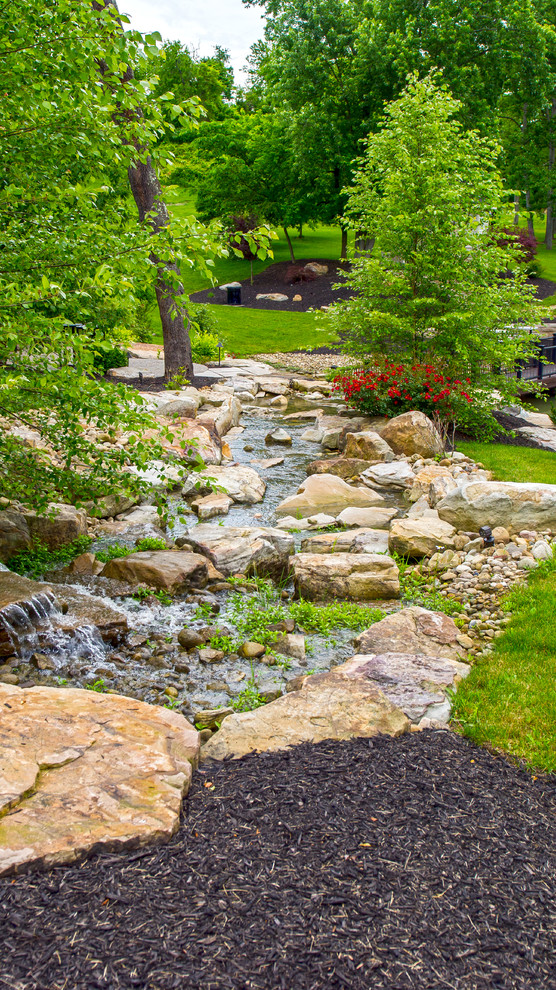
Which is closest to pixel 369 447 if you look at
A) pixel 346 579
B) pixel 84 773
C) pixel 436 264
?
pixel 436 264

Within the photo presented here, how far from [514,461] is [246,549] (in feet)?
18.8

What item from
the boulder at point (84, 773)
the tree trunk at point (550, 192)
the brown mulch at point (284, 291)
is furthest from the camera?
the tree trunk at point (550, 192)

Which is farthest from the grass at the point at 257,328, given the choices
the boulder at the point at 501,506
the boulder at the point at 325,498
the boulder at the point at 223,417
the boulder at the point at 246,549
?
the boulder at the point at 246,549

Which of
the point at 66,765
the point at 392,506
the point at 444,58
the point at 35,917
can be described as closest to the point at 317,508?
the point at 392,506

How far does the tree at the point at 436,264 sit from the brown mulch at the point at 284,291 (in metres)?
18.2

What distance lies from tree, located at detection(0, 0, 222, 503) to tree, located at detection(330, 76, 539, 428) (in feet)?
27.2

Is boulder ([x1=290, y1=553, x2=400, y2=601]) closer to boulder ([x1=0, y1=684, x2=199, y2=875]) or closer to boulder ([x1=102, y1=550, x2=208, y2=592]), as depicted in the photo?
boulder ([x1=102, y1=550, x2=208, y2=592])

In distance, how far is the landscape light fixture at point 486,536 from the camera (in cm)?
798

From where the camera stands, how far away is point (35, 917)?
261 centimetres

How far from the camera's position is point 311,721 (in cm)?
415

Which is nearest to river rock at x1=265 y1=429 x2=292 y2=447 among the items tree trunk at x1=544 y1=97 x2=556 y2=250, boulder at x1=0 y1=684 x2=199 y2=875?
boulder at x1=0 y1=684 x2=199 y2=875

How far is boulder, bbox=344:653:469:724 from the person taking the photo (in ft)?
14.6

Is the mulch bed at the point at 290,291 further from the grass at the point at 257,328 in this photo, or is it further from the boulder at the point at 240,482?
the boulder at the point at 240,482

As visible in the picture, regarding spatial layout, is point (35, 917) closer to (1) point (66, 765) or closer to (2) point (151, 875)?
(2) point (151, 875)
